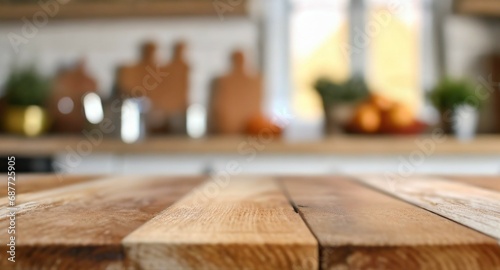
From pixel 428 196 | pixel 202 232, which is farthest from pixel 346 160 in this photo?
pixel 202 232

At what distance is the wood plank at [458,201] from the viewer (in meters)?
0.40

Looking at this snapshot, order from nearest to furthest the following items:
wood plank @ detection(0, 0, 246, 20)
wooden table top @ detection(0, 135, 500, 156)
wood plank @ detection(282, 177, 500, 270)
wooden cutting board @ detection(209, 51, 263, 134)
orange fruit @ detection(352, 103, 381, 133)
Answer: wood plank @ detection(282, 177, 500, 270)
wooden table top @ detection(0, 135, 500, 156)
orange fruit @ detection(352, 103, 381, 133)
wood plank @ detection(0, 0, 246, 20)
wooden cutting board @ detection(209, 51, 263, 134)

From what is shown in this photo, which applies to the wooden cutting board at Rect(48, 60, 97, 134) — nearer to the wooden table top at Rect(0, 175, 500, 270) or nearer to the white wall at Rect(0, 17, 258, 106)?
the white wall at Rect(0, 17, 258, 106)

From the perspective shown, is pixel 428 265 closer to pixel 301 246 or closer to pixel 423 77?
pixel 301 246

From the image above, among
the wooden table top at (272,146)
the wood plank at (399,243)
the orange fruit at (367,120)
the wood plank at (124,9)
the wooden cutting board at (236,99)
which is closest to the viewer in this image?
the wood plank at (399,243)

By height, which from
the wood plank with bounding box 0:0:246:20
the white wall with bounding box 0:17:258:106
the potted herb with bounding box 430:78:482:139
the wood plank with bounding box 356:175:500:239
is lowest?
the wood plank with bounding box 356:175:500:239

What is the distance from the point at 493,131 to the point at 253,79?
107 cm

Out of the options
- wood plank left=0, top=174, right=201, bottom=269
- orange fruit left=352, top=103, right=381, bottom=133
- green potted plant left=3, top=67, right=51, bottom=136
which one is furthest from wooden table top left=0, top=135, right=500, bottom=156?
wood plank left=0, top=174, right=201, bottom=269

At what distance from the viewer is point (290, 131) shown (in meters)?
2.31

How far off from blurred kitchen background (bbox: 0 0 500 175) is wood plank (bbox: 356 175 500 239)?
4.28 feet

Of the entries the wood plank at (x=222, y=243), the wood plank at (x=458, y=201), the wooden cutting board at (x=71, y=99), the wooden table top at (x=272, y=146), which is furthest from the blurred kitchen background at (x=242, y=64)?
the wood plank at (x=222, y=243)

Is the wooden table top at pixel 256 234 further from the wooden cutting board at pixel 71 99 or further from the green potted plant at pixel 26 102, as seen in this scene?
the wooden cutting board at pixel 71 99

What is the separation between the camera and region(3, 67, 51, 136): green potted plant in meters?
2.11

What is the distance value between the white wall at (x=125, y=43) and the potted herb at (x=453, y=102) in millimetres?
784
